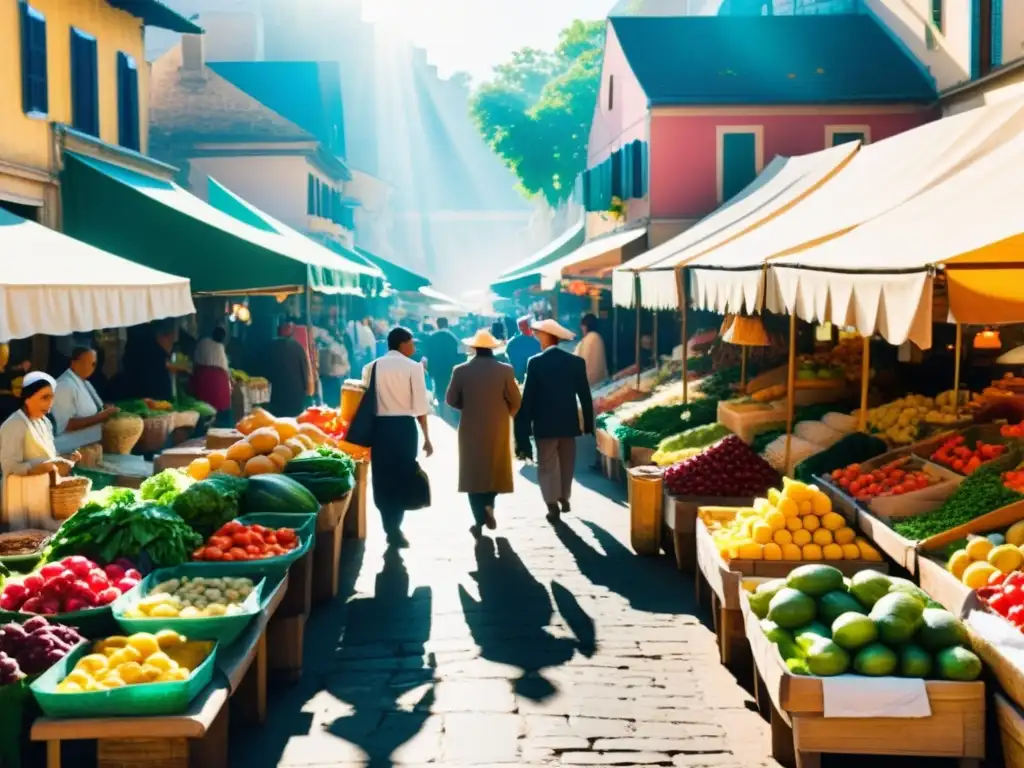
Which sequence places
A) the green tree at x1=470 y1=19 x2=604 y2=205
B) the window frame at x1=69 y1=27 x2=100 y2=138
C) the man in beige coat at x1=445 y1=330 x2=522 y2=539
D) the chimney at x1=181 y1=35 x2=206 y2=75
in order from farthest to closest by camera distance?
the green tree at x1=470 y1=19 x2=604 y2=205 < the chimney at x1=181 y1=35 x2=206 y2=75 < the window frame at x1=69 y1=27 x2=100 y2=138 < the man in beige coat at x1=445 y1=330 x2=522 y2=539

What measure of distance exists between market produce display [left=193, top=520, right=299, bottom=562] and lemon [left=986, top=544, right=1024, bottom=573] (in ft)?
13.3

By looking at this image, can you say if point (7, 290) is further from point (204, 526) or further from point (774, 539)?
point (774, 539)

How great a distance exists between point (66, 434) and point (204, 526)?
3583mm

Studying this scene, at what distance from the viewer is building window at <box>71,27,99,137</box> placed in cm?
1530

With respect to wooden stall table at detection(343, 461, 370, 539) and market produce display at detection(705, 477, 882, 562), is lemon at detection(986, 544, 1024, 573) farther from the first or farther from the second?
wooden stall table at detection(343, 461, 370, 539)

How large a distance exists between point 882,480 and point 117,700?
603cm

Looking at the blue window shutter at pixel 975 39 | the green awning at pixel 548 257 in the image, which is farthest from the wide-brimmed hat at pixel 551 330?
the green awning at pixel 548 257

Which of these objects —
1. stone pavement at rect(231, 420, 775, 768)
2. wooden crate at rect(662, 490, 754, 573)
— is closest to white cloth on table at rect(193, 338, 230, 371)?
stone pavement at rect(231, 420, 775, 768)

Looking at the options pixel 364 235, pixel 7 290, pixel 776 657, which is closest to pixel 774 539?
pixel 776 657

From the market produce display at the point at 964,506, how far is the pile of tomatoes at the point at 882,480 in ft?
1.33

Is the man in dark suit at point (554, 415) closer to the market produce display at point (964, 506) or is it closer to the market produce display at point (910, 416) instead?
the market produce display at point (910, 416)

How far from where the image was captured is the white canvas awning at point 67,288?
312 inches

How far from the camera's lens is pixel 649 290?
1469 cm

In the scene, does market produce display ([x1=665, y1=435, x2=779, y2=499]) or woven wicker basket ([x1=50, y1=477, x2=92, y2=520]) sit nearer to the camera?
woven wicker basket ([x1=50, y1=477, x2=92, y2=520])
